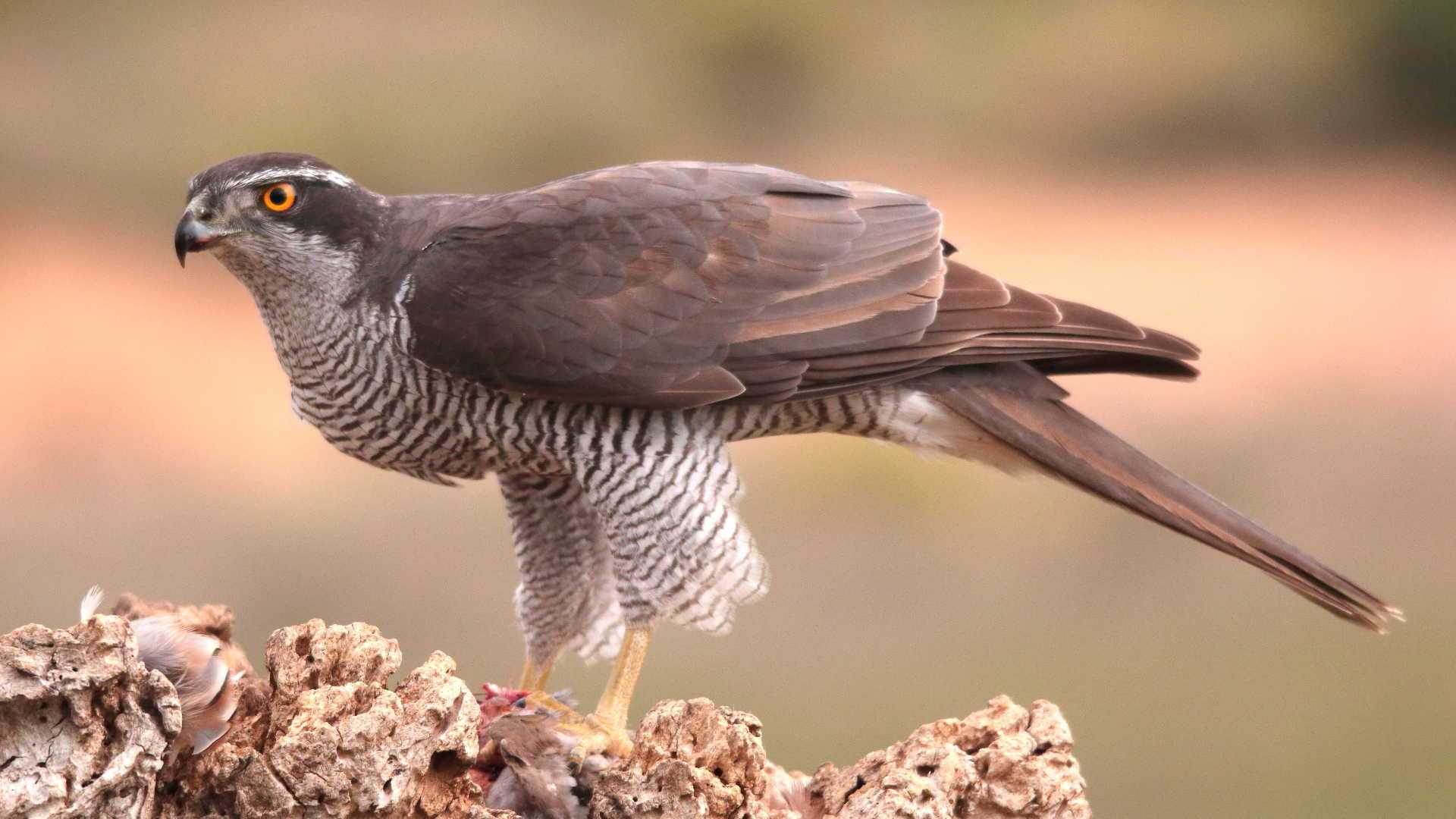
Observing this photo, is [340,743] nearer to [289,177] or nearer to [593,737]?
[593,737]

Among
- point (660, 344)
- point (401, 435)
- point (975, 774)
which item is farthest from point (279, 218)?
point (975, 774)

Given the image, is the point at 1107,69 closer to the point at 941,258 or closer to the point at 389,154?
the point at 389,154

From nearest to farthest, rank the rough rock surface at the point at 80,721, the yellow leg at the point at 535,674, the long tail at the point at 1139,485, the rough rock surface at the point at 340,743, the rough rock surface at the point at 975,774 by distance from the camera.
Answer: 1. the rough rock surface at the point at 80,721
2. the rough rock surface at the point at 340,743
3. the rough rock surface at the point at 975,774
4. the long tail at the point at 1139,485
5. the yellow leg at the point at 535,674

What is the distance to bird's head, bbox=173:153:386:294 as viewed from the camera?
10.1ft

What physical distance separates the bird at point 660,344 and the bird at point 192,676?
0.75 m

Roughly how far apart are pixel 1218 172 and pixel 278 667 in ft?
29.5

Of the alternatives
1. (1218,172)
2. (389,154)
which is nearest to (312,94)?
(389,154)

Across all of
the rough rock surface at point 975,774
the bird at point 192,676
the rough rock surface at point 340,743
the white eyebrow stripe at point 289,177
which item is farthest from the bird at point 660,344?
the bird at point 192,676

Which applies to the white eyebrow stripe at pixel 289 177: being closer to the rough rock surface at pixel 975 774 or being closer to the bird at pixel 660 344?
the bird at pixel 660 344

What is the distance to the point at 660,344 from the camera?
123 inches

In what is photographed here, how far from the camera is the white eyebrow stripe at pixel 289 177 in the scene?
3.08m

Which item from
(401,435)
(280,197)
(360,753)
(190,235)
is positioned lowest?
(360,753)

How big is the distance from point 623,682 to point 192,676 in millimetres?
927

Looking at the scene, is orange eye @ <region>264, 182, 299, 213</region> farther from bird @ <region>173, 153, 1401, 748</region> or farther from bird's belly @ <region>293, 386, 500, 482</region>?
bird's belly @ <region>293, 386, 500, 482</region>
